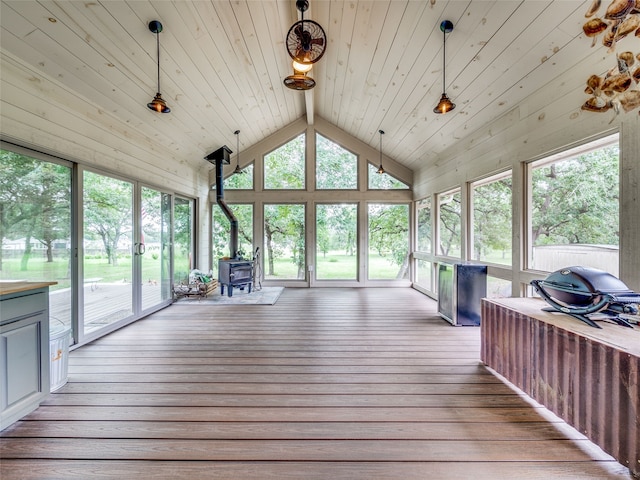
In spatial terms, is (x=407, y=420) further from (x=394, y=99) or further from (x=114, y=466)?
(x=394, y=99)

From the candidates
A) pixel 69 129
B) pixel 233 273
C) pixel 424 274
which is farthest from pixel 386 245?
pixel 69 129

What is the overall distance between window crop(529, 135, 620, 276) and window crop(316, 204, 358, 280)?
398 centimetres

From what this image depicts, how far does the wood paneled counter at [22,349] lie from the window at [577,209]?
177 inches

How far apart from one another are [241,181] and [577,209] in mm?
6125

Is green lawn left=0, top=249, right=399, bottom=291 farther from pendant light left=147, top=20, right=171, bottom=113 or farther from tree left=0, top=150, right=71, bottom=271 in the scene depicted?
pendant light left=147, top=20, right=171, bottom=113

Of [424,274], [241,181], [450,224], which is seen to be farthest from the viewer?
[241,181]

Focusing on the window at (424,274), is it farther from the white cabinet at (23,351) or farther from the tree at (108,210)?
the white cabinet at (23,351)

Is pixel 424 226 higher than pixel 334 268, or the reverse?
pixel 424 226

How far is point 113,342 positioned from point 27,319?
1516 mm

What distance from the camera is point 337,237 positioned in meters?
6.79

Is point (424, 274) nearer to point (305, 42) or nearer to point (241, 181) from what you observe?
point (241, 181)

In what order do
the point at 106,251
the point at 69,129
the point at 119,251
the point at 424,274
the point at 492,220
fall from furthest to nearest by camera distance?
the point at 424,274 → the point at 492,220 → the point at 119,251 → the point at 106,251 → the point at 69,129

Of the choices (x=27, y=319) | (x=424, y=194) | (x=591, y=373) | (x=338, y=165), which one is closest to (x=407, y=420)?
(x=591, y=373)

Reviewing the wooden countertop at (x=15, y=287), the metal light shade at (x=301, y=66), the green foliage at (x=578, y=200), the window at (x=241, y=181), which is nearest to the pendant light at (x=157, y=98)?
the metal light shade at (x=301, y=66)
